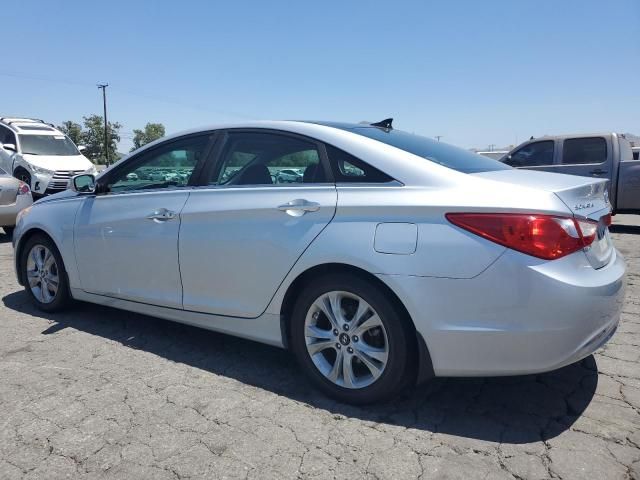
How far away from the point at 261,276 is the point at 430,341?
1061 millimetres

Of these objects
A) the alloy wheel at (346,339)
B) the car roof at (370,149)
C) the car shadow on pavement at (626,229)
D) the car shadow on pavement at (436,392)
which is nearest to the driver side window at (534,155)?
the car shadow on pavement at (626,229)

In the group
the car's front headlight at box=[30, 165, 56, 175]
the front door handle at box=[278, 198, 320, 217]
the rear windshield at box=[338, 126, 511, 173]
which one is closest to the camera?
the front door handle at box=[278, 198, 320, 217]

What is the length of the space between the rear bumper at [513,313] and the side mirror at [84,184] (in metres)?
2.67

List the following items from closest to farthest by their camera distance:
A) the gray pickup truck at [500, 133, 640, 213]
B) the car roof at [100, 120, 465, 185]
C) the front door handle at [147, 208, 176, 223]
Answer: the car roof at [100, 120, 465, 185] < the front door handle at [147, 208, 176, 223] < the gray pickup truck at [500, 133, 640, 213]

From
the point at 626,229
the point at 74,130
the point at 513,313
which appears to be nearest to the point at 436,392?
the point at 513,313

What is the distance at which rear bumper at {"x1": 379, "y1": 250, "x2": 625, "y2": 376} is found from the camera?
7.65 feet

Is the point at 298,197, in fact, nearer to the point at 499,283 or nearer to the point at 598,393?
the point at 499,283

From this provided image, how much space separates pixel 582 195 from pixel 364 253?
3.76 feet

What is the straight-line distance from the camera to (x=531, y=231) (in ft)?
7.72

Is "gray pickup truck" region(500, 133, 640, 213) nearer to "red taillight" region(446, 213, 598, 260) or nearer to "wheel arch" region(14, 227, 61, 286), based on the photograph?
"red taillight" region(446, 213, 598, 260)

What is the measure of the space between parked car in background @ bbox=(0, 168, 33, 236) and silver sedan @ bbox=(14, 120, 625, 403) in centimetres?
541

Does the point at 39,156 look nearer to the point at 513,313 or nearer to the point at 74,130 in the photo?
the point at 513,313

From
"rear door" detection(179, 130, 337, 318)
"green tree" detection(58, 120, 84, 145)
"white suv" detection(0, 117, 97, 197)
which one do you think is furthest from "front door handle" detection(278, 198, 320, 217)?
"green tree" detection(58, 120, 84, 145)

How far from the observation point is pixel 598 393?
2.92m
